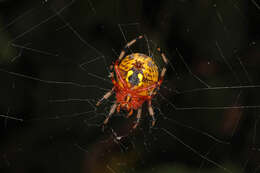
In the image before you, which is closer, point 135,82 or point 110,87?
point 135,82

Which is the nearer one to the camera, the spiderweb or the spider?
the spider

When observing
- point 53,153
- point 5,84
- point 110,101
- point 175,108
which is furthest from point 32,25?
point 175,108

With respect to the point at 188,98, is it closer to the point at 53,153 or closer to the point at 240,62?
the point at 240,62

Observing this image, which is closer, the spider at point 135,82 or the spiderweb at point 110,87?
the spider at point 135,82
